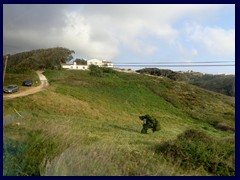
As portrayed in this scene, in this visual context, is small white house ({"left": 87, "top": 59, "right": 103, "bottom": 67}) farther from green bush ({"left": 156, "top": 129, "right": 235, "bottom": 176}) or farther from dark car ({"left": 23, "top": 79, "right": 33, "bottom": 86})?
green bush ({"left": 156, "top": 129, "right": 235, "bottom": 176})

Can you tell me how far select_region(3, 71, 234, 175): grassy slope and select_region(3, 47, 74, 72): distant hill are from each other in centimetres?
502

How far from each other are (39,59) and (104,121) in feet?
110

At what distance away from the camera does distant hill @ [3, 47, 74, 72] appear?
60.1m

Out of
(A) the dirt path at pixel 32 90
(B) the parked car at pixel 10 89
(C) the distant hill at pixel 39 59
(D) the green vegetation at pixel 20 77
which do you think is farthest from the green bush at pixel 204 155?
(C) the distant hill at pixel 39 59

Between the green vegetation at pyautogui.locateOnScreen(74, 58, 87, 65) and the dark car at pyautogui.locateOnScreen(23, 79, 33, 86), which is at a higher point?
the green vegetation at pyautogui.locateOnScreen(74, 58, 87, 65)

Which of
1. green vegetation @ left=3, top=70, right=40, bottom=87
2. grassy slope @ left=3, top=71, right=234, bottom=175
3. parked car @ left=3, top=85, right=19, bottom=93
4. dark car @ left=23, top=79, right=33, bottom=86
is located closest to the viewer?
grassy slope @ left=3, top=71, right=234, bottom=175

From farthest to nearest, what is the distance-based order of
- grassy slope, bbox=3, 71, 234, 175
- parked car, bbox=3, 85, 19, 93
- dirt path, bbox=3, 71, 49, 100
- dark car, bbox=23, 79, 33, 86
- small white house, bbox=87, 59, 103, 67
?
small white house, bbox=87, 59, 103, 67, dark car, bbox=23, 79, 33, 86, parked car, bbox=3, 85, 19, 93, dirt path, bbox=3, 71, 49, 100, grassy slope, bbox=3, 71, 234, 175

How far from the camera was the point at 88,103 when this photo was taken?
138 feet

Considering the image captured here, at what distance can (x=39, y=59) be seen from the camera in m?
64.8

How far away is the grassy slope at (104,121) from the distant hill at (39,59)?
502cm

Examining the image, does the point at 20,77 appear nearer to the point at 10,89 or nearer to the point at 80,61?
the point at 10,89

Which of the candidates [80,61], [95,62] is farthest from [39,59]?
[95,62]

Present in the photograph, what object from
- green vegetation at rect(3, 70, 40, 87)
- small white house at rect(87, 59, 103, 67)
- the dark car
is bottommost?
the dark car

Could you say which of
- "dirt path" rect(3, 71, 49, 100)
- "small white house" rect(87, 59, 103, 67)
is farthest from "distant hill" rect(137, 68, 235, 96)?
"dirt path" rect(3, 71, 49, 100)
